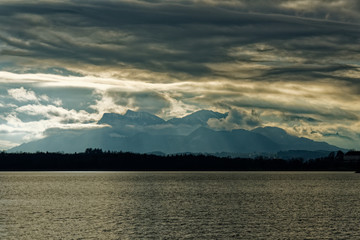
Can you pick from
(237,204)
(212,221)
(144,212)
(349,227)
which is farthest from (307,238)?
(237,204)

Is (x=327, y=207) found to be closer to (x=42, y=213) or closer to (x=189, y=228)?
(x=189, y=228)

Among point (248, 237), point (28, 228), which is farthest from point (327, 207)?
point (28, 228)

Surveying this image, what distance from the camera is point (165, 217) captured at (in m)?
→ 100

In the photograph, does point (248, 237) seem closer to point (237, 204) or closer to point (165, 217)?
point (165, 217)

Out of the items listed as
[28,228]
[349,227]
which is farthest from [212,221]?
[28,228]

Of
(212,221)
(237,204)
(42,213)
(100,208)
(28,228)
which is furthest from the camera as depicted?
(237,204)

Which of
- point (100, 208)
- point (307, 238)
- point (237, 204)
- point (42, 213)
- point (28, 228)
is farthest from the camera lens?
point (237, 204)

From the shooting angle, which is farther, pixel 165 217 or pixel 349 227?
pixel 165 217

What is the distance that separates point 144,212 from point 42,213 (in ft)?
70.5

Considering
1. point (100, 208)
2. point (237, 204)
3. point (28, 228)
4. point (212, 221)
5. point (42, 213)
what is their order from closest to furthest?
point (28, 228) < point (212, 221) < point (42, 213) < point (100, 208) < point (237, 204)

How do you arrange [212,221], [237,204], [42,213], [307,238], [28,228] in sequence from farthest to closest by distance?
[237,204] < [42,213] < [212,221] < [28,228] < [307,238]

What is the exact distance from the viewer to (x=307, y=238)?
251ft

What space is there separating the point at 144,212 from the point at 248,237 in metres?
37.2

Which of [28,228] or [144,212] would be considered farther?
[144,212]
